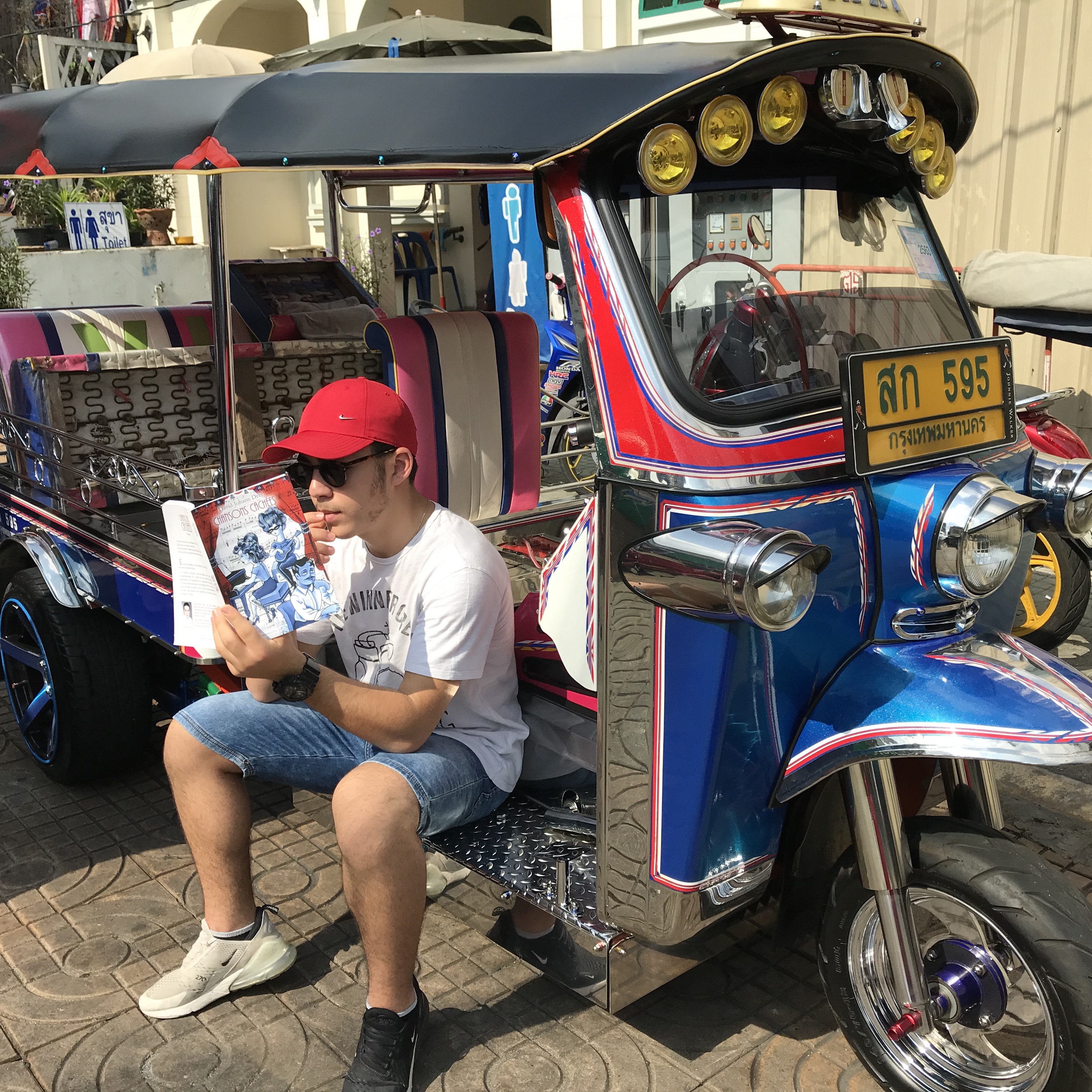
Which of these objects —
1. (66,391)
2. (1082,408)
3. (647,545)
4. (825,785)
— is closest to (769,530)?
(647,545)

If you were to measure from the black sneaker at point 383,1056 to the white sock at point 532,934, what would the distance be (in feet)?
0.93

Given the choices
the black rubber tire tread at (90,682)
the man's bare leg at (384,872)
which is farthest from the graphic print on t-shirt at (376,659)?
the black rubber tire tread at (90,682)

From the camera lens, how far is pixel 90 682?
351cm

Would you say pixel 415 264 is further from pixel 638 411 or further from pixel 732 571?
pixel 732 571

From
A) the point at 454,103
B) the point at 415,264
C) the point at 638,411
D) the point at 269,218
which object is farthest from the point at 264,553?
the point at 269,218

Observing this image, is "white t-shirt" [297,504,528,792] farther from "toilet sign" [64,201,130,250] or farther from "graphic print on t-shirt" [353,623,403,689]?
"toilet sign" [64,201,130,250]

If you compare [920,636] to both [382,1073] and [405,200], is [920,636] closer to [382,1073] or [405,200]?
[382,1073]

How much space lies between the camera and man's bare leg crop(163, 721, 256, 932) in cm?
254

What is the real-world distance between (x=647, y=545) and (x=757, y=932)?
4.54 ft

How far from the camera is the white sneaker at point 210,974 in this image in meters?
2.58

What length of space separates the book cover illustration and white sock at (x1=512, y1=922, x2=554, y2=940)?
79 centimetres

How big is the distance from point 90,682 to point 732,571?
2444 mm

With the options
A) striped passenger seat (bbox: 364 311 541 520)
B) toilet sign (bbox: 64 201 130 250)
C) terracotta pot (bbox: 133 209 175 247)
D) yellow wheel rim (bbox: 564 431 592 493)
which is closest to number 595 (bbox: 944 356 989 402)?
striped passenger seat (bbox: 364 311 541 520)

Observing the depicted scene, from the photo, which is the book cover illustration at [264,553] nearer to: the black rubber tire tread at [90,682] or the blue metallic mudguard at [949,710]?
the blue metallic mudguard at [949,710]
